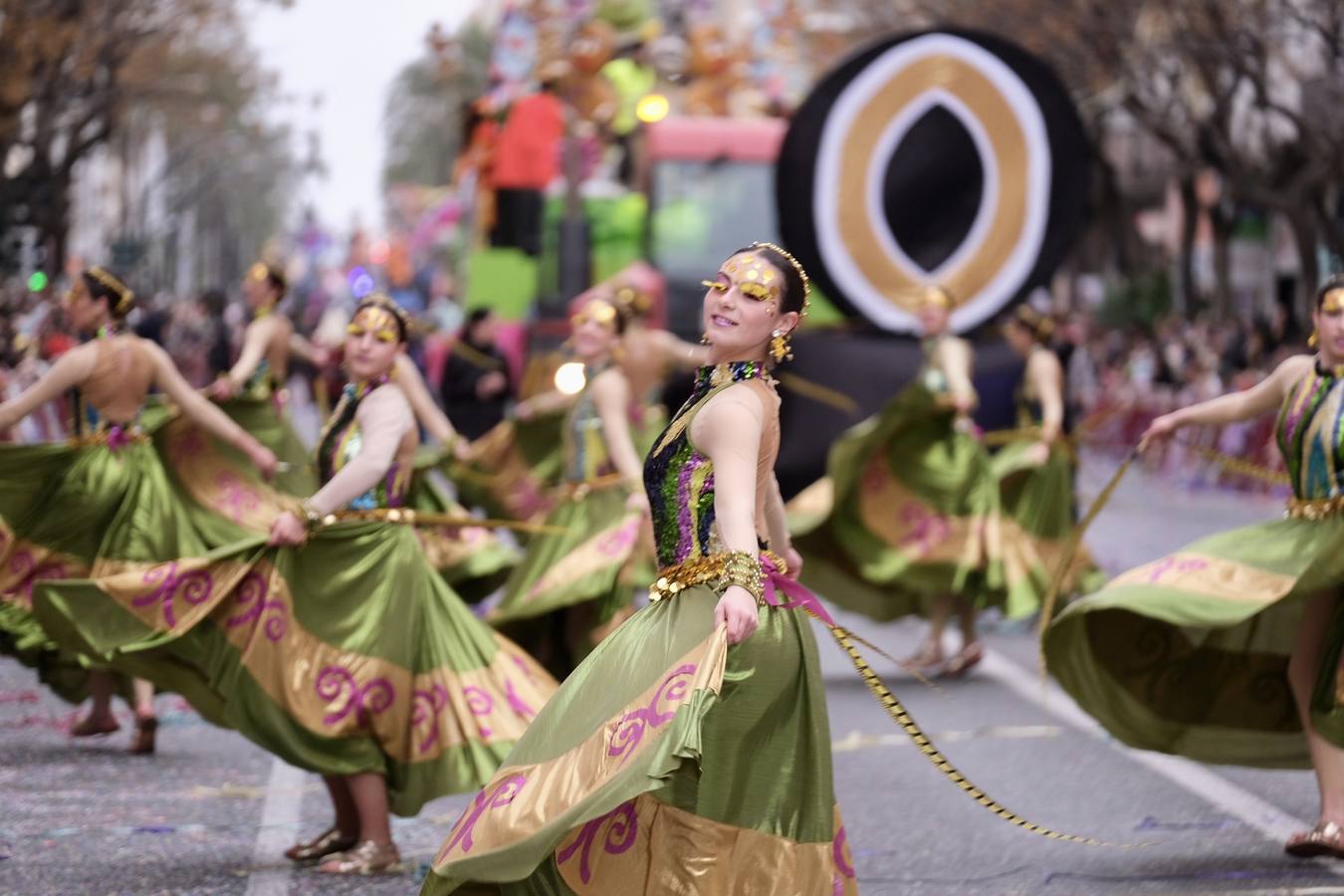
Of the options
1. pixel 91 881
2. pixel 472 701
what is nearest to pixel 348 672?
pixel 472 701

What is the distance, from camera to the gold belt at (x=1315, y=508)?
723 centimetres

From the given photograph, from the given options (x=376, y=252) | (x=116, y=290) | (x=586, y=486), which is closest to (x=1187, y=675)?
(x=586, y=486)

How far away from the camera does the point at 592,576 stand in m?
9.64

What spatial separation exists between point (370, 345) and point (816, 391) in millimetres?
7624

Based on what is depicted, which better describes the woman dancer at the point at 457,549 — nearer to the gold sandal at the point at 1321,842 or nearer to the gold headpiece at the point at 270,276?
the gold headpiece at the point at 270,276

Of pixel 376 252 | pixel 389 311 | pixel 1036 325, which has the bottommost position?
pixel 1036 325

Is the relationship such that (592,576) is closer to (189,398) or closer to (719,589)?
(189,398)

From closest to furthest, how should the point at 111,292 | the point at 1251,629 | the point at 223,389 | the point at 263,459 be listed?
1. the point at 1251,629
2. the point at 263,459
3. the point at 111,292
4. the point at 223,389

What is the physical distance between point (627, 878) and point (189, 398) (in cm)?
417

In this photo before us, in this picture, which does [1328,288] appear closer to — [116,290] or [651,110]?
[116,290]

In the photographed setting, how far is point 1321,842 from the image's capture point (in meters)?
7.08

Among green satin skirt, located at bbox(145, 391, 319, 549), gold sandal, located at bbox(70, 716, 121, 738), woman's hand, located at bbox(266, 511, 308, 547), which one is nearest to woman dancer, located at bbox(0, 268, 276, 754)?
gold sandal, located at bbox(70, 716, 121, 738)

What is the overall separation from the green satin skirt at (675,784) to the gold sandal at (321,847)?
7.34 feet

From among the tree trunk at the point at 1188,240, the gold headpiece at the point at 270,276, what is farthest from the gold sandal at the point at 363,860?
the tree trunk at the point at 1188,240
